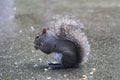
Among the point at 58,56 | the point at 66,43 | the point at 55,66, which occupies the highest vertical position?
the point at 66,43

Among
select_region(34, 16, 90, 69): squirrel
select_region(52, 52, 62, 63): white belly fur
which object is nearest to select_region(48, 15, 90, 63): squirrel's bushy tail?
select_region(34, 16, 90, 69): squirrel

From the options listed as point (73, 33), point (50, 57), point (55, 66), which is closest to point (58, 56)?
point (55, 66)

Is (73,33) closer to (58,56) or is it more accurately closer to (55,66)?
(58,56)

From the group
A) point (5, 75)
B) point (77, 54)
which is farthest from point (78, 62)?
point (5, 75)

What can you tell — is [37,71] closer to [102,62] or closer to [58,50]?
[58,50]

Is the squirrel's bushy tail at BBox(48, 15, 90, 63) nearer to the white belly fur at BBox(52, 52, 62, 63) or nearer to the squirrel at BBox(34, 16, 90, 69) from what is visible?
the squirrel at BBox(34, 16, 90, 69)

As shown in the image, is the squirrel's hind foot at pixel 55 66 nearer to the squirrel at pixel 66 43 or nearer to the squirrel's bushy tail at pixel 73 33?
the squirrel at pixel 66 43
